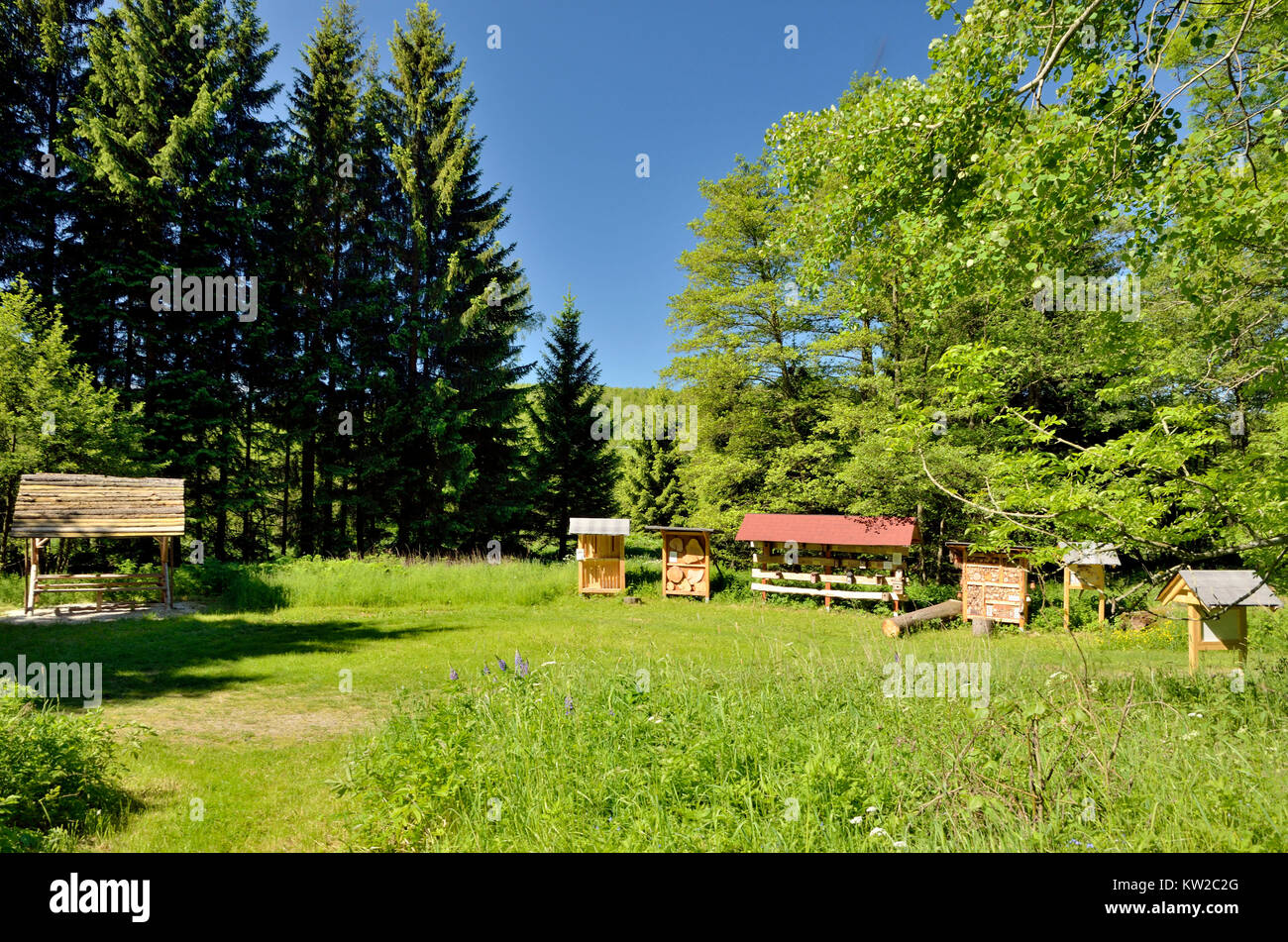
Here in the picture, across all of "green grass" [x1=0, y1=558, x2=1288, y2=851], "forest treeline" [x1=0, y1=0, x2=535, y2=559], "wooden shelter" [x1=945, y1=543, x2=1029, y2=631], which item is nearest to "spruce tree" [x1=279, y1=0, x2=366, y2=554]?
"forest treeline" [x1=0, y1=0, x2=535, y2=559]

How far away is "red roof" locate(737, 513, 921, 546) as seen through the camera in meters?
15.3

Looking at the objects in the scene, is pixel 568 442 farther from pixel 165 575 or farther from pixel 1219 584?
pixel 1219 584

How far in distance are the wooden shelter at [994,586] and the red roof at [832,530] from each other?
1345 millimetres

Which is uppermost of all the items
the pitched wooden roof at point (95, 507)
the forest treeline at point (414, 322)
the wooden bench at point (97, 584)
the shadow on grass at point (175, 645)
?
the forest treeline at point (414, 322)

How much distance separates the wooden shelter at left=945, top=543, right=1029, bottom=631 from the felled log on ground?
0.29 metres

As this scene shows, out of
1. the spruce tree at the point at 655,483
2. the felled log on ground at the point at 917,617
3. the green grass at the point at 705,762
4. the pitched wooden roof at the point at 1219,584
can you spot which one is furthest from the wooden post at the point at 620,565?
the pitched wooden roof at the point at 1219,584

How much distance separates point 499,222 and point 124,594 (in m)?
18.2

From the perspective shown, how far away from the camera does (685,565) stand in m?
17.6

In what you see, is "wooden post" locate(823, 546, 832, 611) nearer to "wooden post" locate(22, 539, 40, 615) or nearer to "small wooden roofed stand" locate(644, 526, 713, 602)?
"small wooden roofed stand" locate(644, 526, 713, 602)

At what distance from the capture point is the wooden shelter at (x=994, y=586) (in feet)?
46.0

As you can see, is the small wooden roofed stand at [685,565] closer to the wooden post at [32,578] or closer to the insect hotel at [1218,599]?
the insect hotel at [1218,599]

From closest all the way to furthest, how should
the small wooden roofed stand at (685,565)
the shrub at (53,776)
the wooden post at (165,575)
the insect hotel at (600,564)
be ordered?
the shrub at (53,776) < the wooden post at (165,575) < the insect hotel at (600,564) < the small wooden roofed stand at (685,565)

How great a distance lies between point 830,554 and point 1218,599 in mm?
9718

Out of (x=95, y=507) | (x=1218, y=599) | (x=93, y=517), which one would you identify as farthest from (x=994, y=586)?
(x=95, y=507)
